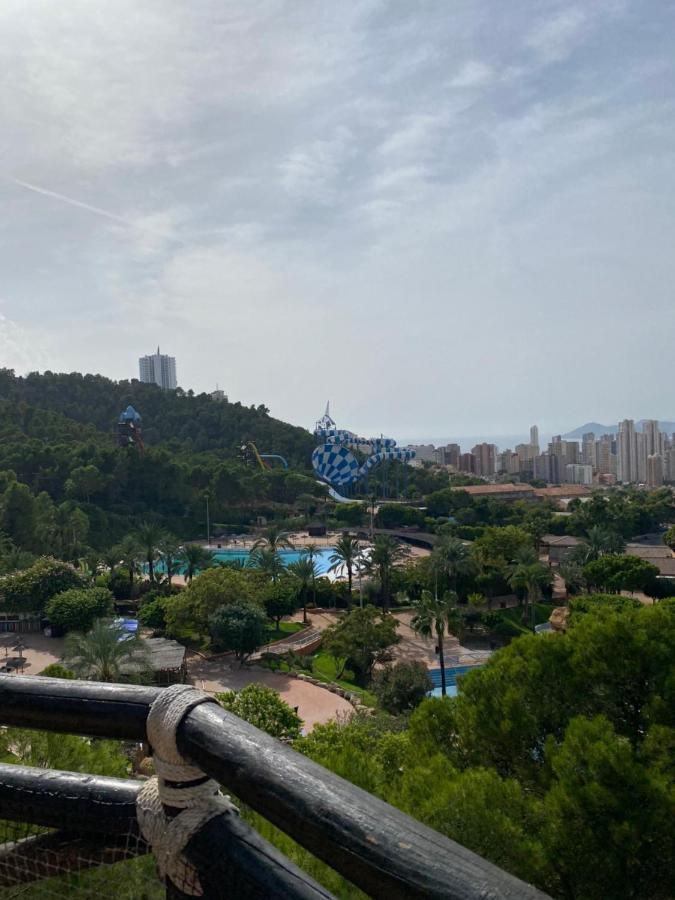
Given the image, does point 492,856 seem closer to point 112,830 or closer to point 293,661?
point 112,830

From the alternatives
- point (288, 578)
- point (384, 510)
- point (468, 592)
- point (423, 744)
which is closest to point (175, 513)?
point (384, 510)

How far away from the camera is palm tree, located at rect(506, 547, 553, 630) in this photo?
23047mm

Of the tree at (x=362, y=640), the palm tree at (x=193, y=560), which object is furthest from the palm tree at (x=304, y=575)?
the tree at (x=362, y=640)

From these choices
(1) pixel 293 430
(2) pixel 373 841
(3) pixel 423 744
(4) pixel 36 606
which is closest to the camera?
(2) pixel 373 841

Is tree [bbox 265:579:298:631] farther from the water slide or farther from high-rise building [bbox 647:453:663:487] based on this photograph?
high-rise building [bbox 647:453:663:487]

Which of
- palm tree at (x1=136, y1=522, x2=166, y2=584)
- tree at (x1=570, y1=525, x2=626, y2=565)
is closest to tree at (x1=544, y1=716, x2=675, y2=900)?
palm tree at (x1=136, y1=522, x2=166, y2=584)

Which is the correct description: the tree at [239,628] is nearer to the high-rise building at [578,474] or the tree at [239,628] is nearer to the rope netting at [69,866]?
the rope netting at [69,866]

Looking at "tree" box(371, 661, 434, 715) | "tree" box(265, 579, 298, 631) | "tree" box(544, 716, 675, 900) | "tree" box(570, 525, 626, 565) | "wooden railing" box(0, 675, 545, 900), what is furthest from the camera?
"tree" box(570, 525, 626, 565)

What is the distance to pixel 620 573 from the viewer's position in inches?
977

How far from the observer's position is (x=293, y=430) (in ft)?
205

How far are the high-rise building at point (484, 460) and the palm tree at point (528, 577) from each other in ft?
246

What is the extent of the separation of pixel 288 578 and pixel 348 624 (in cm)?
713

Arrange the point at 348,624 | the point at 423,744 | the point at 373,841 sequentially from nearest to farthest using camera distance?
1. the point at 373,841
2. the point at 423,744
3. the point at 348,624

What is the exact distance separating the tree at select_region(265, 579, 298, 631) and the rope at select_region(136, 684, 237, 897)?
833 inches
